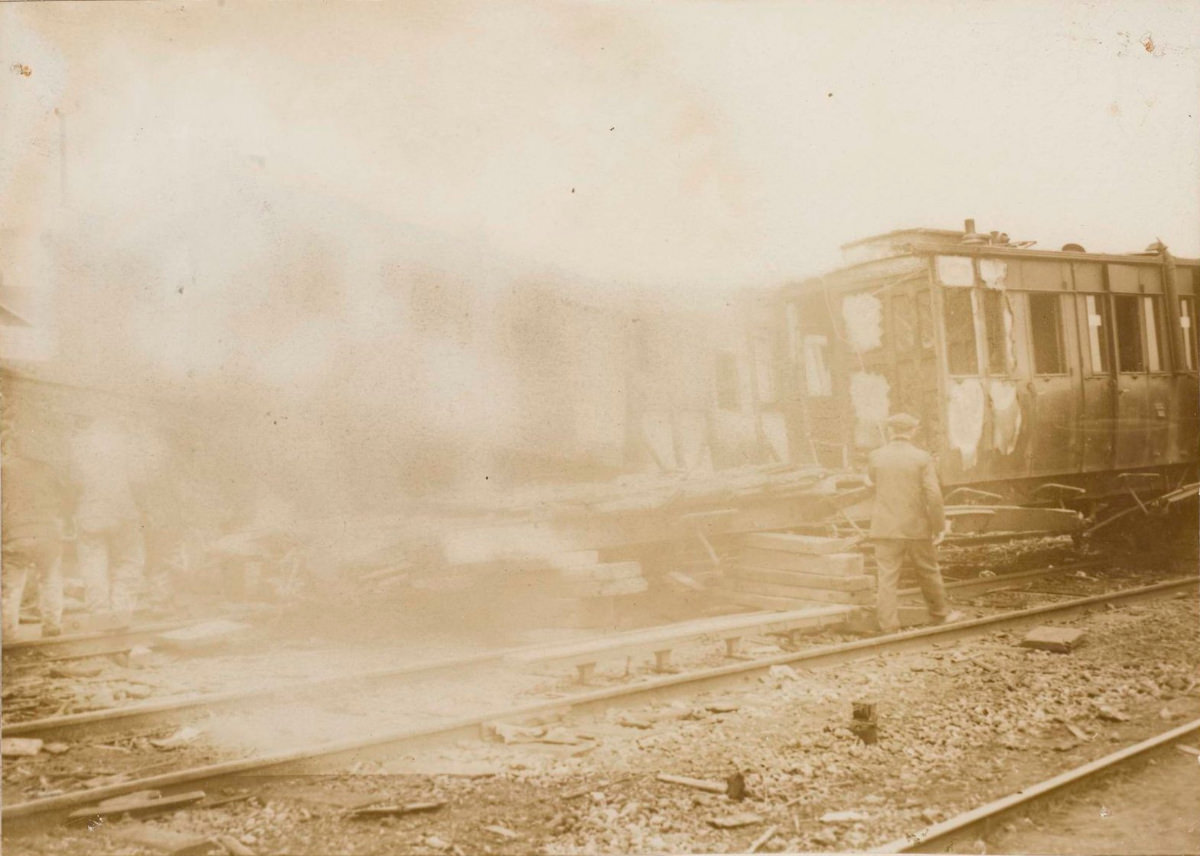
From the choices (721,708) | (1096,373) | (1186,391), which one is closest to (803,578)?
(721,708)

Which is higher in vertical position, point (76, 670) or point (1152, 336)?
point (1152, 336)

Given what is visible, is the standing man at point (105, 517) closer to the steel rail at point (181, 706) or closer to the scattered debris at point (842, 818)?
the steel rail at point (181, 706)

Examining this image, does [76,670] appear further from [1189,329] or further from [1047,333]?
[1189,329]

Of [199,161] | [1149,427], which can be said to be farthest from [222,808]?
[1149,427]

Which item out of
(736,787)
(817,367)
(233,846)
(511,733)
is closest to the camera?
(233,846)

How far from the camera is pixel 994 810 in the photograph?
11.8 feet

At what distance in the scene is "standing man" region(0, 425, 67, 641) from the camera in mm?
4434

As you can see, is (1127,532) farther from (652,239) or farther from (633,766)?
(633,766)

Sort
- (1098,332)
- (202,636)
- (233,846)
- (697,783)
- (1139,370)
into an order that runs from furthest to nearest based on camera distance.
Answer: (1139,370)
(1098,332)
(202,636)
(697,783)
(233,846)

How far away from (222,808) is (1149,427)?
10.6 metres

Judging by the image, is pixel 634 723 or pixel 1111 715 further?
pixel 1111 715

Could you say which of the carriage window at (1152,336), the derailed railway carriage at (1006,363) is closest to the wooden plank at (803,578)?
the derailed railway carriage at (1006,363)

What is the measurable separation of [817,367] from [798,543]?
3.25m

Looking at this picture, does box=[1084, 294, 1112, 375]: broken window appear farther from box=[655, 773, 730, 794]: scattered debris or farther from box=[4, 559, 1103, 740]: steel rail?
box=[655, 773, 730, 794]: scattered debris
